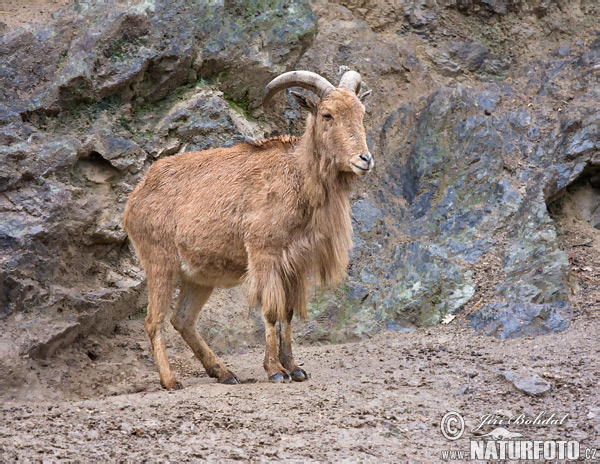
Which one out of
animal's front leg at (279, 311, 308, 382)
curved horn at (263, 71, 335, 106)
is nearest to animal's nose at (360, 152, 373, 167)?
curved horn at (263, 71, 335, 106)

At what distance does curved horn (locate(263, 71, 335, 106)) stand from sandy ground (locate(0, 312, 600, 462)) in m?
2.84

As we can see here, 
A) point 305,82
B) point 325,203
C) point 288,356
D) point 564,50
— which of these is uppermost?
point 564,50

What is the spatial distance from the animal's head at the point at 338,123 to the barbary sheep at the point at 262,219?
0.03 ft

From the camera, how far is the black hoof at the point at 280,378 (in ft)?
22.7

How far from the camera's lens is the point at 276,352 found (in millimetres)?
7117

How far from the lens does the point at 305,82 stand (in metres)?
7.33

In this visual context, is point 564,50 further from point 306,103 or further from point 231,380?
point 231,380

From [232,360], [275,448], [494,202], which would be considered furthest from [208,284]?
[494,202]

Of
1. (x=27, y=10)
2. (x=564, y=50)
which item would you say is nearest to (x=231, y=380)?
(x=27, y=10)

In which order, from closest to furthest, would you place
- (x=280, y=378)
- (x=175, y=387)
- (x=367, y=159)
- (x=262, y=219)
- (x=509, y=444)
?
(x=509, y=444) → (x=367, y=159) → (x=280, y=378) → (x=262, y=219) → (x=175, y=387)

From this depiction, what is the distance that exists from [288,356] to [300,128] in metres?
4.38

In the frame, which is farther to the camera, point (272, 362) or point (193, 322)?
point (193, 322)

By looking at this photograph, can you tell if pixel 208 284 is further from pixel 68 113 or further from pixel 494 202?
pixel 494 202

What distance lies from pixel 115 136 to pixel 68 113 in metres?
0.64
